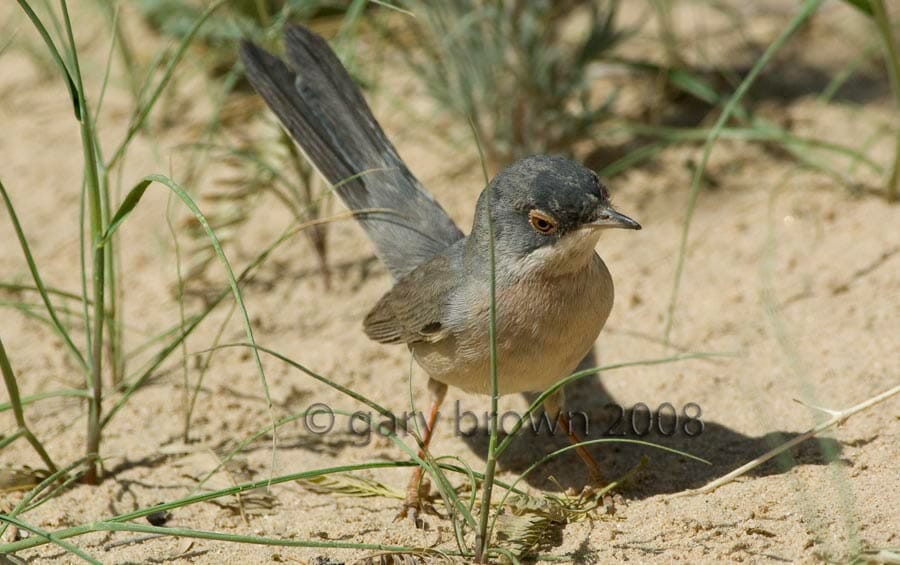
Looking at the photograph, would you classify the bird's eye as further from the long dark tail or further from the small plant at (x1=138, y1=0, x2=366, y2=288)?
the small plant at (x1=138, y1=0, x2=366, y2=288)

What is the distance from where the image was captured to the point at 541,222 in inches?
169

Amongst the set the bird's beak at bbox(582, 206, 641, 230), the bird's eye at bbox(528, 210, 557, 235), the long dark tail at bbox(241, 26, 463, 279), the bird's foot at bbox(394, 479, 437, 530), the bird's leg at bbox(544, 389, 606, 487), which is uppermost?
the long dark tail at bbox(241, 26, 463, 279)

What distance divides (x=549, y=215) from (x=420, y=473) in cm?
130

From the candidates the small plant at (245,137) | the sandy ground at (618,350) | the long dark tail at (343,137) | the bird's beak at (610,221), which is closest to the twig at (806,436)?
the sandy ground at (618,350)

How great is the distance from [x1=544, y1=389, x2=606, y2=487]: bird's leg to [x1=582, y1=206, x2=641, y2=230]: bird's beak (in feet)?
3.34

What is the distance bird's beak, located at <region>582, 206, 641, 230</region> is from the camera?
4078 mm

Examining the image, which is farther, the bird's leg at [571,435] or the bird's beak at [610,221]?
the bird's leg at [571,435]

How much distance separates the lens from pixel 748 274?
608 centimetres

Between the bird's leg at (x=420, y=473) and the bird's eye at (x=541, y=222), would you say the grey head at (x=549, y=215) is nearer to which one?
the bird's eye at (x=541, y=222)

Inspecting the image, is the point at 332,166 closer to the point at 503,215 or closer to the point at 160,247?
the point at 503,215

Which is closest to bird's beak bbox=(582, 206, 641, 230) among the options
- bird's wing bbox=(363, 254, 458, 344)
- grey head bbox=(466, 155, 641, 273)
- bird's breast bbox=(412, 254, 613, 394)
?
grey head bbox=(466, 155, 641, 273)

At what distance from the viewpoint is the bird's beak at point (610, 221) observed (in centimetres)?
408

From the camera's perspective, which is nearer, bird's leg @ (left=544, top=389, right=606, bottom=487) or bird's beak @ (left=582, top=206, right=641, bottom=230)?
bird's beak @ (left=582, top=206, right=641, bottom=230)

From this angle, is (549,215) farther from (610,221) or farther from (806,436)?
(806,436)
